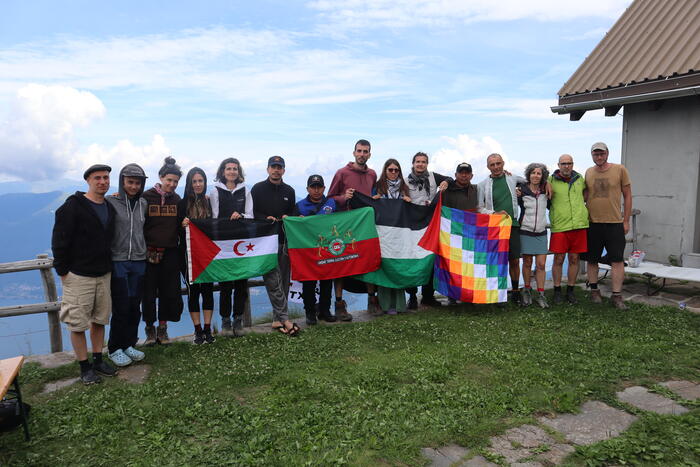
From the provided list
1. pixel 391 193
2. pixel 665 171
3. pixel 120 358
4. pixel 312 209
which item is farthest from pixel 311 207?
pixel 665 171

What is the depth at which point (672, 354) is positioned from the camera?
18.6ft

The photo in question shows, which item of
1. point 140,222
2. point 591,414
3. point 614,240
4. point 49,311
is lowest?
point 591,414

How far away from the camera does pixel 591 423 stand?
4.11 metres

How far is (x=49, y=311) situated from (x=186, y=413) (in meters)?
3.32

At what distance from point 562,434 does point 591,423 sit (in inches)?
15.2

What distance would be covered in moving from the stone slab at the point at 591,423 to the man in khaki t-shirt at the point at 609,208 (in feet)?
13.1

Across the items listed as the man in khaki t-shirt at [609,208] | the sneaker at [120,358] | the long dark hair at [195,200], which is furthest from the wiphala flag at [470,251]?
the sneaker at [120,358]

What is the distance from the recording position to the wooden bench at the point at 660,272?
26.7 feet

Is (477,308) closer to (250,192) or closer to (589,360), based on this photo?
(589,360)

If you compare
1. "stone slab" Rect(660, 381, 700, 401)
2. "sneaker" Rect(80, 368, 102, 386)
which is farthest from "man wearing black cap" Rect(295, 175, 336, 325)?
"stone slab" Rect(660, 381, 700, 401)

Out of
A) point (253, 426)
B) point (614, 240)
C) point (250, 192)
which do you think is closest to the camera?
point (253, 426)

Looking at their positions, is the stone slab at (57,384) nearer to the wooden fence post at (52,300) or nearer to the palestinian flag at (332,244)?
the wooden fence post at (52,300)

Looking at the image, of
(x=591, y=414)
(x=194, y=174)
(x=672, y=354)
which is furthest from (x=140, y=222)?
(x=672, y=354)

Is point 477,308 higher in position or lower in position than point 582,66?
lower
